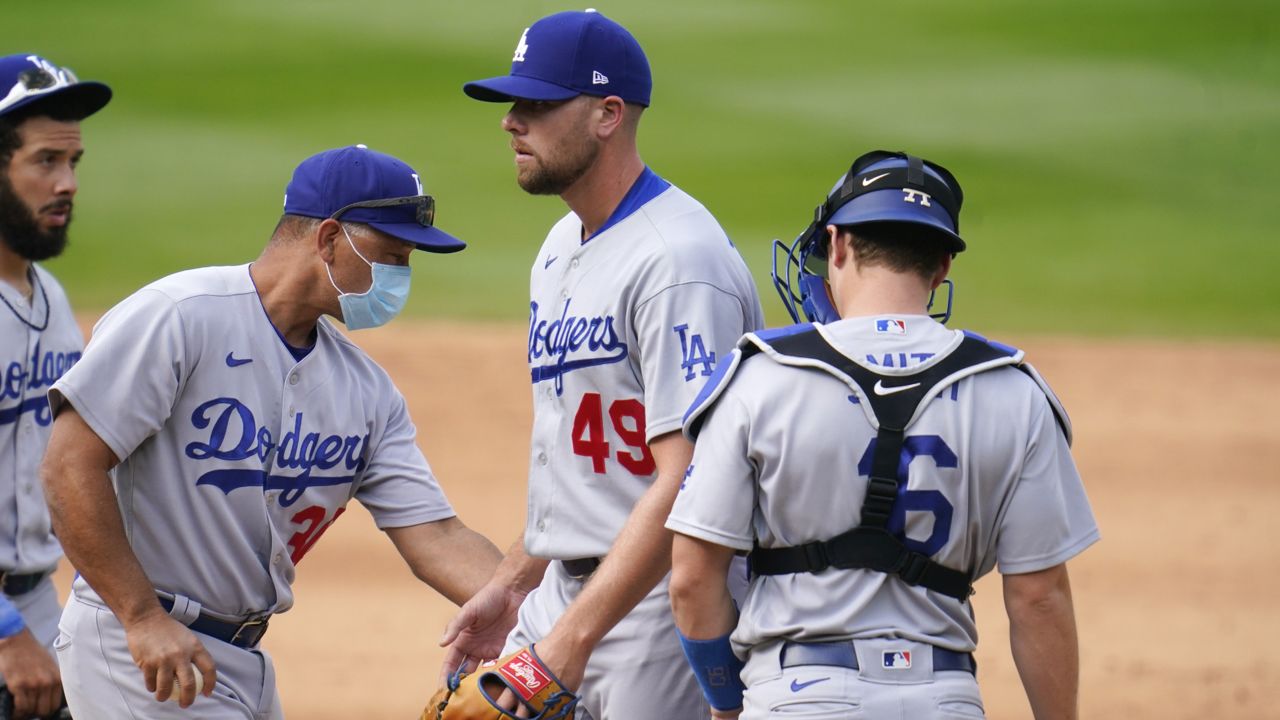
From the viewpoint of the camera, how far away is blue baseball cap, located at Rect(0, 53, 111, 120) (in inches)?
197

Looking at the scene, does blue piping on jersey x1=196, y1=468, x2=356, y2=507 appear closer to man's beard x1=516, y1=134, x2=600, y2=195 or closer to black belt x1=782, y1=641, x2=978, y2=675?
man's beard x1=516, y1=134, x2=600, y2=195

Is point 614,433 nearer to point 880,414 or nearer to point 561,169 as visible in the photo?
point 561,169

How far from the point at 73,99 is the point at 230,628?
2.10m

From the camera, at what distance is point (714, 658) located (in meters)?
3.20

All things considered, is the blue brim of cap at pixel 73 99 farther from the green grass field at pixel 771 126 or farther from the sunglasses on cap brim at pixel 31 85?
the green grass field at pixel 771 126

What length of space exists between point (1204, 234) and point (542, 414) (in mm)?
17177

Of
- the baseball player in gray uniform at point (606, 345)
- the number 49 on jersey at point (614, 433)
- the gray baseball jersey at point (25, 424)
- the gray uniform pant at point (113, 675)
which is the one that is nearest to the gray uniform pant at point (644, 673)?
the baseball player in gray uniform at point (606, 345)

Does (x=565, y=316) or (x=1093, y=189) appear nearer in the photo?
(x=565, y=316)

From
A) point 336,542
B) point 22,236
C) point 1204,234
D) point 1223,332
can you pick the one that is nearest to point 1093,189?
point 1204,234

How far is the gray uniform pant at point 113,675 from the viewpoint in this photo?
382 cm

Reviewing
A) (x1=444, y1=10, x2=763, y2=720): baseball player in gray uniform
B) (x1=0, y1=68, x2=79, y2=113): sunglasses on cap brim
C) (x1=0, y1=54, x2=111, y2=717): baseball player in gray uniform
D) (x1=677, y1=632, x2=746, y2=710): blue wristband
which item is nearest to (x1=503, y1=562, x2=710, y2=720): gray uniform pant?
(x1=444, y1=10, x2=763, y2=720): baseball player in gray uniform

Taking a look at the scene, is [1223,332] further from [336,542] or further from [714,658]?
[714,658]

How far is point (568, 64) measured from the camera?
12.3ft

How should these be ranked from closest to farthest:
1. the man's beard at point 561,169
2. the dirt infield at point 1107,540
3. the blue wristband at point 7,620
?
the man's beard at point 561,169 → the blue wristband at point 7,620 → the dirt infield at point 1107,540
